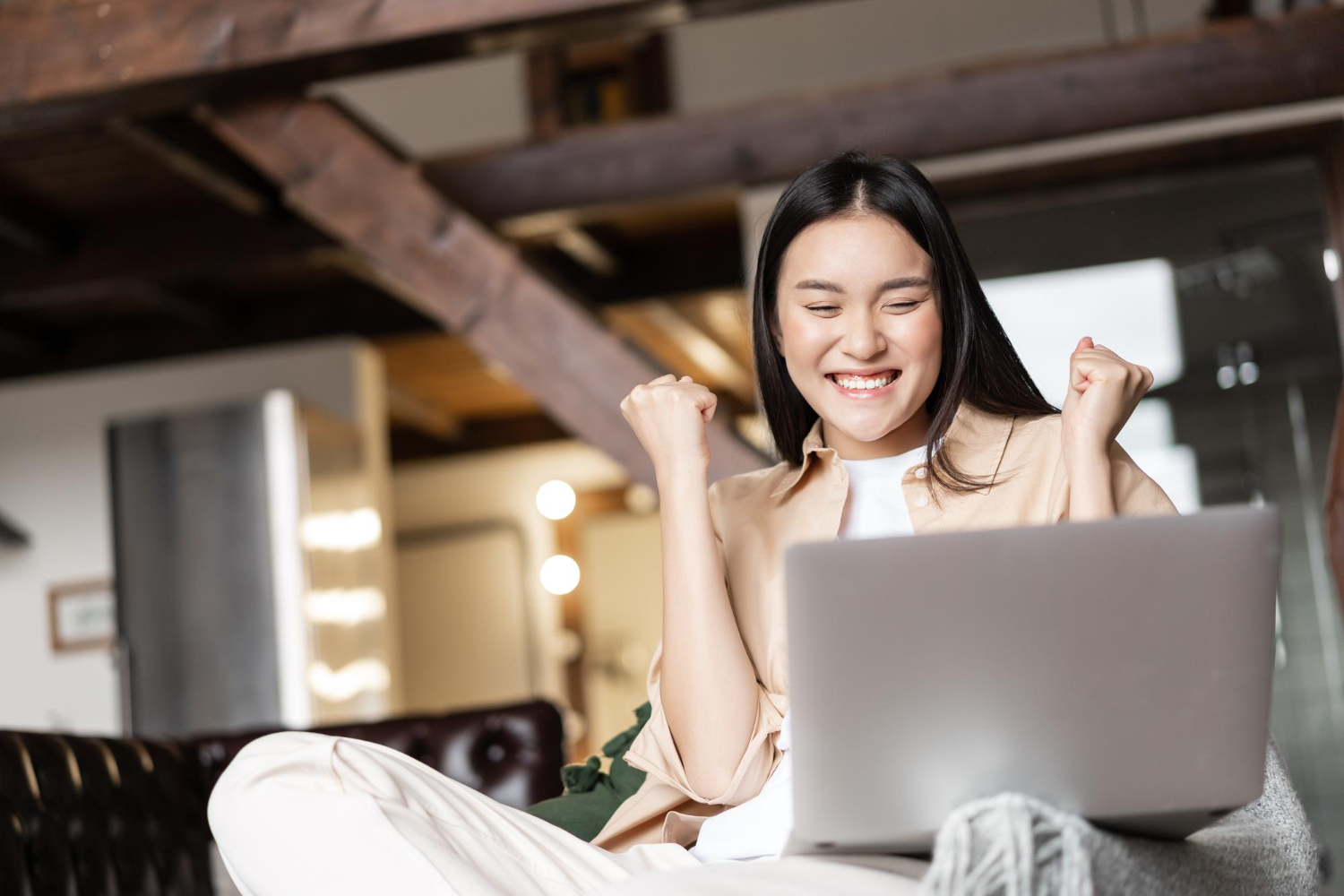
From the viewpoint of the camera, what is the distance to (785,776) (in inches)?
55.4

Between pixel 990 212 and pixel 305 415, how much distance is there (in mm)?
2532

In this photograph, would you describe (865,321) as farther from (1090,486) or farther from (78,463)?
(78,463)

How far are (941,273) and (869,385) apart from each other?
15 cm

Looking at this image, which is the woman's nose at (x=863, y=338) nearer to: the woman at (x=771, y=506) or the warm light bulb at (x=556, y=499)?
the woman at (x=771, y=506)

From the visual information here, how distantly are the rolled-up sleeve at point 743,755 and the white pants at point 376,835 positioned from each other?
0.44 ft

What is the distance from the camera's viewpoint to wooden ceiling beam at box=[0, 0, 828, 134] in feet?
11.1

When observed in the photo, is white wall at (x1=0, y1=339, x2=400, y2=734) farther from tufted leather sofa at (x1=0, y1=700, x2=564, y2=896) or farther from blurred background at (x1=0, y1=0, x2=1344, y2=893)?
tufted leather sofa at (x1=0, y1=700, x2=564, y2=896)

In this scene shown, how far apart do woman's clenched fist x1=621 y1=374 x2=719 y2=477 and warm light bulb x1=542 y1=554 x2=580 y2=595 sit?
6.84 metres

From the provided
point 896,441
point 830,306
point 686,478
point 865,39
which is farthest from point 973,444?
point 865,39

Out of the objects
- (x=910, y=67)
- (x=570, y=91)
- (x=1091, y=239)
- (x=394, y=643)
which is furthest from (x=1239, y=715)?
(x=394, y=643)

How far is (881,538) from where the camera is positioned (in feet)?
3.24

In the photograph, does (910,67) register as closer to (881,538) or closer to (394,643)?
(394,643)

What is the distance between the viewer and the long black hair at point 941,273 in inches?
63.1

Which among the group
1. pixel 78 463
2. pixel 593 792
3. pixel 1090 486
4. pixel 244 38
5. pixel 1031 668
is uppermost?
pixel 244 38
